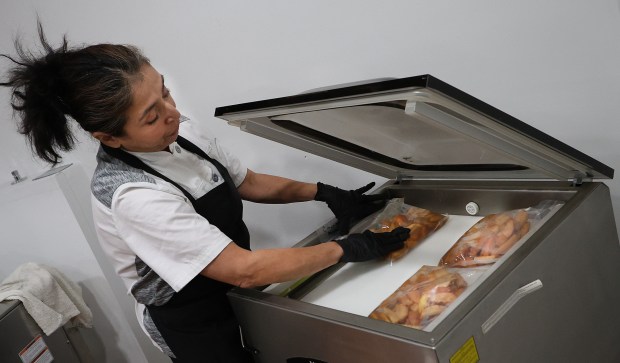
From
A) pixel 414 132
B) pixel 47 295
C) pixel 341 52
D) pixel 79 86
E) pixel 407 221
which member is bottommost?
pixel 47 295

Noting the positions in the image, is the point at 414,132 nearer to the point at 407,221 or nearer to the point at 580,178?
the point at 407,221

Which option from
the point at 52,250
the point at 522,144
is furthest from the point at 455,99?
the point at 52,250

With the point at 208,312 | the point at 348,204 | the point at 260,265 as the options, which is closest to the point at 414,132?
the point at 348,204

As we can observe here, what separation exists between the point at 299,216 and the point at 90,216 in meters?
1.06

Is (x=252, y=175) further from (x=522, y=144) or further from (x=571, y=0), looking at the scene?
(x=571, y=0)

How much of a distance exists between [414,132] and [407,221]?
0.28m

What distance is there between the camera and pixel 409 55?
1.68m

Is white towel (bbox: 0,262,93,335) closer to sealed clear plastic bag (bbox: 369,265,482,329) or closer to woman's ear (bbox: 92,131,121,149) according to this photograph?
woman's ear (bbox: 92,131,121,149)

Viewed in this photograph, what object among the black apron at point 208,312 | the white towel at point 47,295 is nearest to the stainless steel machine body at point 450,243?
the black apron at point 208,312

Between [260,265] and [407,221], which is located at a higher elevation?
[260,265]

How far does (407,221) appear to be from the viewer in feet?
5.04

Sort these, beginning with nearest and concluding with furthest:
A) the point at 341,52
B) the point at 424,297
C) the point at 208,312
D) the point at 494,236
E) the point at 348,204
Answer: the point at 424,297 < the point at 494,236 < the point at 208,312 < the point at 348,204 < the point at 341,52

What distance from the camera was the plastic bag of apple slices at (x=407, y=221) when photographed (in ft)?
4.76

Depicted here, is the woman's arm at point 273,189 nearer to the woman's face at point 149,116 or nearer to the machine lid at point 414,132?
the machine lid at point 414,132
